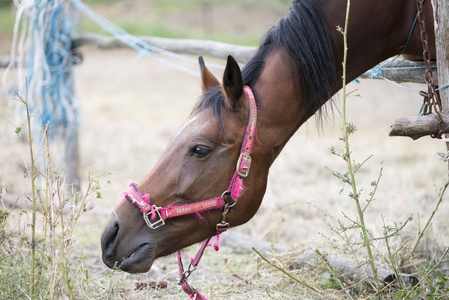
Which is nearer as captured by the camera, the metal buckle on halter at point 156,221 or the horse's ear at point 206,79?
the metal buckle on halter at point 156,221

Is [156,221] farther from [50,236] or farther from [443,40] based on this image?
[443,40]

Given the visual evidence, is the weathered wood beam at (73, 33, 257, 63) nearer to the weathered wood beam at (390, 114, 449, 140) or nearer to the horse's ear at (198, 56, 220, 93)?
the horse's ear at (198, 56, 220, 93)

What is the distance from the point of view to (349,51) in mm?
2529

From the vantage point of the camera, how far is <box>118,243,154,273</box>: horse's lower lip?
2.23m

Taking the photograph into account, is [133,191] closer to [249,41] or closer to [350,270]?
[350,270]

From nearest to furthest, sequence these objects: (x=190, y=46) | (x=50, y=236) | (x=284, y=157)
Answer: (x=50, y=236) < (x=190, y=46) < (x=284, y=157)

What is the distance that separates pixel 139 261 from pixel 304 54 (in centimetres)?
121

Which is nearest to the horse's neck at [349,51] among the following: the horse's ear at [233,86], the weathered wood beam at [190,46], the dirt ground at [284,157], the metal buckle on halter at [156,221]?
the horse's ear at [233,86]

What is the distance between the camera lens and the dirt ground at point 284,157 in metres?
4.28

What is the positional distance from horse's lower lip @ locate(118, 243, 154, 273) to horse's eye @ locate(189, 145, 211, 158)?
46cm

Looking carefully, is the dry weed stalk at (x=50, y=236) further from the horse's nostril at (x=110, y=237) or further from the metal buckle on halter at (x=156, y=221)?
the metal buckle on halter at (x=156, y=221)

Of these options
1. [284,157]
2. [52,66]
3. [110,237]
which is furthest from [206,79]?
[284,157]

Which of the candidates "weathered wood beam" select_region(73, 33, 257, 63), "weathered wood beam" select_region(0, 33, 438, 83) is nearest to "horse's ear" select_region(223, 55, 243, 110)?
"weathered wood beam" select_region(0, 33, 438, 83)

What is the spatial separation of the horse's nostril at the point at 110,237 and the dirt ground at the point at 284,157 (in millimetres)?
238
